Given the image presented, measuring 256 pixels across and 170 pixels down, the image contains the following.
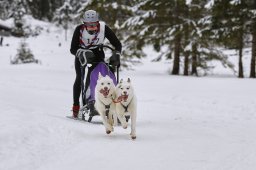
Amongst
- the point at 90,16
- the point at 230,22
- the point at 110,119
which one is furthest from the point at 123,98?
the point at 230,22

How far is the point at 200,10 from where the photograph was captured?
75.3ft

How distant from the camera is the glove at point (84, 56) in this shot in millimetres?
7652

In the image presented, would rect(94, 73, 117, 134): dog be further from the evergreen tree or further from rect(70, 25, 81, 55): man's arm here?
the evergreen tree

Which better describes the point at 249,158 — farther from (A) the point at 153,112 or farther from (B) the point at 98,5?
(B) the point at 98,5

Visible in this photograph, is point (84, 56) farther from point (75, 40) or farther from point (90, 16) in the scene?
point (90, 16)

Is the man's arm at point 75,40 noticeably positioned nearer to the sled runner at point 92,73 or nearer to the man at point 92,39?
the man at point 92,39

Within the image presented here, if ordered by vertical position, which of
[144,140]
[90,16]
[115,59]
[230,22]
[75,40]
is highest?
[230,22]

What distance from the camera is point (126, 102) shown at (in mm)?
6348

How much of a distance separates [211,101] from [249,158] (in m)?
7.33

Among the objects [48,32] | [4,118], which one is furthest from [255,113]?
[48,32]

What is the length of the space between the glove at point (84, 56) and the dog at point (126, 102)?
53.9 inches

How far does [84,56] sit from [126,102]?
1.76 meters

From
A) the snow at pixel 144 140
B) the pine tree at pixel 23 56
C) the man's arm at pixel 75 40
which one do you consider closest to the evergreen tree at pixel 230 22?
the snow at pixel 144 140

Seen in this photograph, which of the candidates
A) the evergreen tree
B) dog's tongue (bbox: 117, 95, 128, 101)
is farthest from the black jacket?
the evergreen tree
